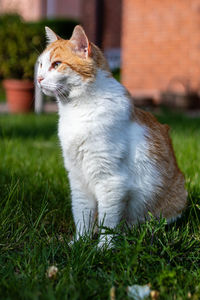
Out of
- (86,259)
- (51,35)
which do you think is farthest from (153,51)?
(86,259)

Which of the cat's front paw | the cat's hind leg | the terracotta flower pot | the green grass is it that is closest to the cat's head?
the cat's hind leg

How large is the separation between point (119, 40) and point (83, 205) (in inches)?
471

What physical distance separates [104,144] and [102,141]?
0.02 m

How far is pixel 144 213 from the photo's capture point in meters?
2.18

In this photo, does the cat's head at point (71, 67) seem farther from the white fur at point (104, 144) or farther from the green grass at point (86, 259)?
the green grass at point (86, 259)

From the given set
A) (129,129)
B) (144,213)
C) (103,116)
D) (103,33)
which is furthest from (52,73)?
(103,33)

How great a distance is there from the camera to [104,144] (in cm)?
200

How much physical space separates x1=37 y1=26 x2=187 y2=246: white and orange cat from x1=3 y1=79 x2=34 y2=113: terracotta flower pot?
17.7ft

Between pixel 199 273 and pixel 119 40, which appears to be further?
pixel 119 40

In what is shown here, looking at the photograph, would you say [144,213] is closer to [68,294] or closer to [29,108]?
[68,294]

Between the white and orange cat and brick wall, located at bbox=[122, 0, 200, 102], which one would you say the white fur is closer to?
the white and orange cat

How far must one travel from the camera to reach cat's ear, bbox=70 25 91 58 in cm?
207

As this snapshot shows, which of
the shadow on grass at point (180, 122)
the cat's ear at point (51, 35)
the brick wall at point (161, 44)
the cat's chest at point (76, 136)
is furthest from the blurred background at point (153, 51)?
the cat's chest at point (76, 136)

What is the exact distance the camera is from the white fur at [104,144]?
2016mm
